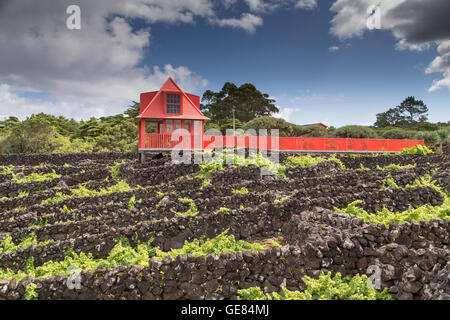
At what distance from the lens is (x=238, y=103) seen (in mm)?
62312

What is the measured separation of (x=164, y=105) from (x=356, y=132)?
33.4 m

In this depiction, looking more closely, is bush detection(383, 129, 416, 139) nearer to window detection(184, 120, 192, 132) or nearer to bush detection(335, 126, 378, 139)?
bush detection(335, 126, 378, 139)

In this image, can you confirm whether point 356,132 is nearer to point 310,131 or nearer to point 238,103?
point 310,131

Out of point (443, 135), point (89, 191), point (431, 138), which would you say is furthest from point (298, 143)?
point (443, 135)

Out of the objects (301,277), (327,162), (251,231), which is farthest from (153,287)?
(327,162)

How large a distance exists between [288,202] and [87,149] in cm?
3582

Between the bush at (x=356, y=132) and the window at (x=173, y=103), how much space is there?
31470 millimetres

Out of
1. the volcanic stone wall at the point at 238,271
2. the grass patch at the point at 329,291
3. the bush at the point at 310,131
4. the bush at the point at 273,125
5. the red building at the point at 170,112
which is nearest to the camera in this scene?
the grass patch at the point at 329,291

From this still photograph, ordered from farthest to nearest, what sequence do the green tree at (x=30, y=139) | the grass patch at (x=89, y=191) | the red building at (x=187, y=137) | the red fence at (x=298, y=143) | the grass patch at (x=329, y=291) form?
the green tree at (x=30, y=139) → the red fence at (x=298, y=143) → the red building at (x=187, y=137) → the grass patch at (x=89, y=191) → the grass patch at (x=329, y=291)

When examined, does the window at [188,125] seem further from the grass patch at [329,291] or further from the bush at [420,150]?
the grass patch at [329,291]

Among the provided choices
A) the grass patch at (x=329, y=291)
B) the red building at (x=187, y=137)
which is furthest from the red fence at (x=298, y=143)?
the grass patch at (x=329, y=291)

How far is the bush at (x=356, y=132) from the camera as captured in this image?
150 ft

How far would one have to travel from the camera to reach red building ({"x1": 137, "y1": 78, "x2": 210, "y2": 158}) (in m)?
24.4
